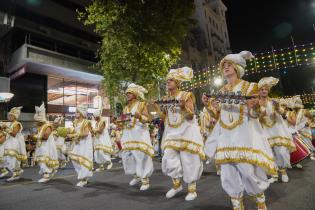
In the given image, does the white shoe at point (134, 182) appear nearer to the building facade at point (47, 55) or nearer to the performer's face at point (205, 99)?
the performer's face at point (205, 99)

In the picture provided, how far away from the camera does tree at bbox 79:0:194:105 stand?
47.4ft

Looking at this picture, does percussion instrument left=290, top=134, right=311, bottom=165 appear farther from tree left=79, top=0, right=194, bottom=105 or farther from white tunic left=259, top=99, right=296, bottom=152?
tree left=79, top=0, right=194, bottom=105

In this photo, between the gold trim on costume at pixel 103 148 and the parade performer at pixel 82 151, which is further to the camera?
the gold trim on costume at pixel 103 148

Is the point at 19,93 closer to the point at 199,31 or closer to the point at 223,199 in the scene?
the point at 223,199

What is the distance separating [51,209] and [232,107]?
138 inches

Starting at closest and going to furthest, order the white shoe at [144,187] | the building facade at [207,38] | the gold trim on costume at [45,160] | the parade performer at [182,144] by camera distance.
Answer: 1. the parade performer at [182,144]
2. the white shoe at [144,187]
3. the gold trim on costume at [45,160]
4. the building facade at [207,38]

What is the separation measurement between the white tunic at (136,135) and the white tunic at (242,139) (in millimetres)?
2458

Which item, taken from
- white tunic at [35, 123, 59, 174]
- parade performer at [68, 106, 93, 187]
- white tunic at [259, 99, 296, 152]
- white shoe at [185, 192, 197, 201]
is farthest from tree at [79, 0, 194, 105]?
white shoe at [185, 192, 197, 201]

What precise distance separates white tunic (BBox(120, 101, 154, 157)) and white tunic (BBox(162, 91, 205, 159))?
Answer: 95 cm

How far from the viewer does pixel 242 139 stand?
11.6ft

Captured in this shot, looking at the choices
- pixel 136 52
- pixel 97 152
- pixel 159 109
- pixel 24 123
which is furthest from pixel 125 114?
pixel 24 123

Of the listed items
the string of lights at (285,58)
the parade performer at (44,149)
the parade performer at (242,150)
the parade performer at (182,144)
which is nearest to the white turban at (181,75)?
the parade performer at (182,144)

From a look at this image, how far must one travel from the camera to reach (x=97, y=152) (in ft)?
33.0

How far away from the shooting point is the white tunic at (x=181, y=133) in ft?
16.0
